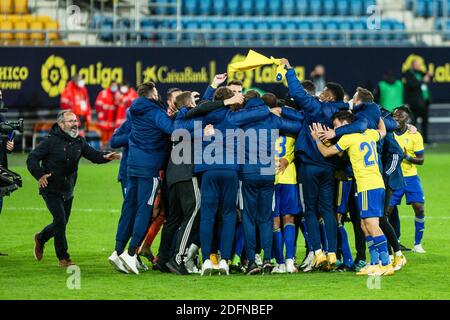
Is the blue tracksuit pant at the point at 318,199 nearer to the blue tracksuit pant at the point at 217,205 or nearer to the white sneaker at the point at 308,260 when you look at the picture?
the white sneaker at the point at 308,260

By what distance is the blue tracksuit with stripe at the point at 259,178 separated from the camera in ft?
36.4

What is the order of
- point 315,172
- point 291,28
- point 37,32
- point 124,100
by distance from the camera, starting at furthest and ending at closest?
point 291,28, point 37,32, point 124,100, point 315,172

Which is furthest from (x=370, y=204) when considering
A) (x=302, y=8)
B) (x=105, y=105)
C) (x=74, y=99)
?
(x=302, y=8)

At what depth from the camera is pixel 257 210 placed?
442 inches

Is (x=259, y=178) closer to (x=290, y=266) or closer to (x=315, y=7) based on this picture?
(x=290, y=266)

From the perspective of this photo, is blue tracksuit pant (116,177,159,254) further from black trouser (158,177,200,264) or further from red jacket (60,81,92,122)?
red jacket (60,81,92,122)

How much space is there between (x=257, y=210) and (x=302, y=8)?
17484 mm

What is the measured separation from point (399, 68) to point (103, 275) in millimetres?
16308

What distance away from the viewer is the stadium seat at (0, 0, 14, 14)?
26.5 metres

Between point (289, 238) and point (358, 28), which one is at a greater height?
→ point (358, 28)

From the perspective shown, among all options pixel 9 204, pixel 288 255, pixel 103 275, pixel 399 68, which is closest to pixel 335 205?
pixel 288 255

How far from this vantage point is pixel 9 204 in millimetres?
17891

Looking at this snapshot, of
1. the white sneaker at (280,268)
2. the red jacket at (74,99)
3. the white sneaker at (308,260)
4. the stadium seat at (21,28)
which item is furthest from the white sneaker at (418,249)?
the stadium seat at (21,28)

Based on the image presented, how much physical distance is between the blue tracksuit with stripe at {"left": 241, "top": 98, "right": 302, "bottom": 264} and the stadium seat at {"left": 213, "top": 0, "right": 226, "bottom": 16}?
16.9 m
